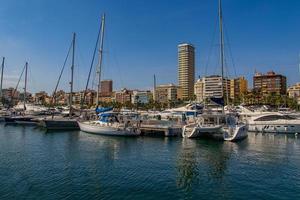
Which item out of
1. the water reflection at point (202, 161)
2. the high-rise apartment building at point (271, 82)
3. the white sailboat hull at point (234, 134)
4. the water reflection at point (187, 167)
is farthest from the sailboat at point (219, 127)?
the high-rise apartment building at point (271, 82)

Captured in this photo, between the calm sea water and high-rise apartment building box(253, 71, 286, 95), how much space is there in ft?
557

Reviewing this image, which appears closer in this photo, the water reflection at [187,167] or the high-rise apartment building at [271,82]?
the water reflection at [187,167]

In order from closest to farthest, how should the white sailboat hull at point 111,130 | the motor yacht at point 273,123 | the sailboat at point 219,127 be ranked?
the sailboat at point 219,127 → the white sailboat hull at point 111,130 → the motor yacht at point 273,123

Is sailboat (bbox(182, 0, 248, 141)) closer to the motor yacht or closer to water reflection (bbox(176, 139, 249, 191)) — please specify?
water reflection (bbox(176, 139, 249, 191))

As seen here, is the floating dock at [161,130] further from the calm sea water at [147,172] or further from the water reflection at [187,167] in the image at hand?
the calm sea water at [147,172]

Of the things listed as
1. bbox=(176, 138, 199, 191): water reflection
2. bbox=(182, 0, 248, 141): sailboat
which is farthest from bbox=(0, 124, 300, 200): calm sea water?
bbox=(182, 0, 248, 141): sailboat

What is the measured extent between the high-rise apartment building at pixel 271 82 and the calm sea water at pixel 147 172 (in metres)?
170

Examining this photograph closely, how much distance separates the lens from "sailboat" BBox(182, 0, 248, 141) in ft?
137

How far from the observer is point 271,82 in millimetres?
191750

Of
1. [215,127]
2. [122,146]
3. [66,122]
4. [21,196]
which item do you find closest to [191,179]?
[21,196]

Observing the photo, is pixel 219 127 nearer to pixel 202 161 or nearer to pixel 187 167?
pixel 202 161

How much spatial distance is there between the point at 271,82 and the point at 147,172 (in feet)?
630

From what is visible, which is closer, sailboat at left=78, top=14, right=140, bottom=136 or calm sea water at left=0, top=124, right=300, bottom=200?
calm sea water at left=0, top=124, right=300, bottom=200

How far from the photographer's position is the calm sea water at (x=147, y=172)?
56.2 feet
